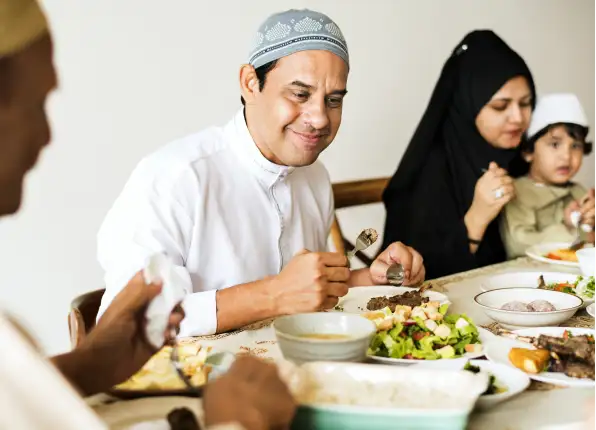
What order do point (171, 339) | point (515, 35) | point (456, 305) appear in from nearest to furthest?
point (171, 339) < point (456, 305) < point (515, 35)

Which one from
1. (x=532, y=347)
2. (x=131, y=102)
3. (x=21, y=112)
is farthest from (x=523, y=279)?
(x=131, y=102)

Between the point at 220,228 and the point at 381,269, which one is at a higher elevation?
the point at 220,228

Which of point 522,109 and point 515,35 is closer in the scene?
point 522,109

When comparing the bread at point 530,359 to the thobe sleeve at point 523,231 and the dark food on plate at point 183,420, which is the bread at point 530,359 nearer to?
the dark food on plate at point 183,420

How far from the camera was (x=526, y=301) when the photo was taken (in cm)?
144

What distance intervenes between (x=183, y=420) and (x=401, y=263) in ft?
3.34

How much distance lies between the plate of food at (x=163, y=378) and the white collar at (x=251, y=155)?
30.8 inches

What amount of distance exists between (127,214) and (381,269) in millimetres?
633

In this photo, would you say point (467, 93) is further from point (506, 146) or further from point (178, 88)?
point (178, 88)

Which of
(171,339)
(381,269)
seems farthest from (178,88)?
(171,339)

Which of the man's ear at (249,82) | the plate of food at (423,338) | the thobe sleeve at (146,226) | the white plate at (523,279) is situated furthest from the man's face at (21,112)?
the white plate at (523,279)

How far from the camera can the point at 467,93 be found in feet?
8.20

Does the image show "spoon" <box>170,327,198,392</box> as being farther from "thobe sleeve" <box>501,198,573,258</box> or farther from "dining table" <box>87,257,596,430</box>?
"thobe sleeve" <box>501,198,573,258</box>

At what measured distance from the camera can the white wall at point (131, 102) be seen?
7.36 ft
